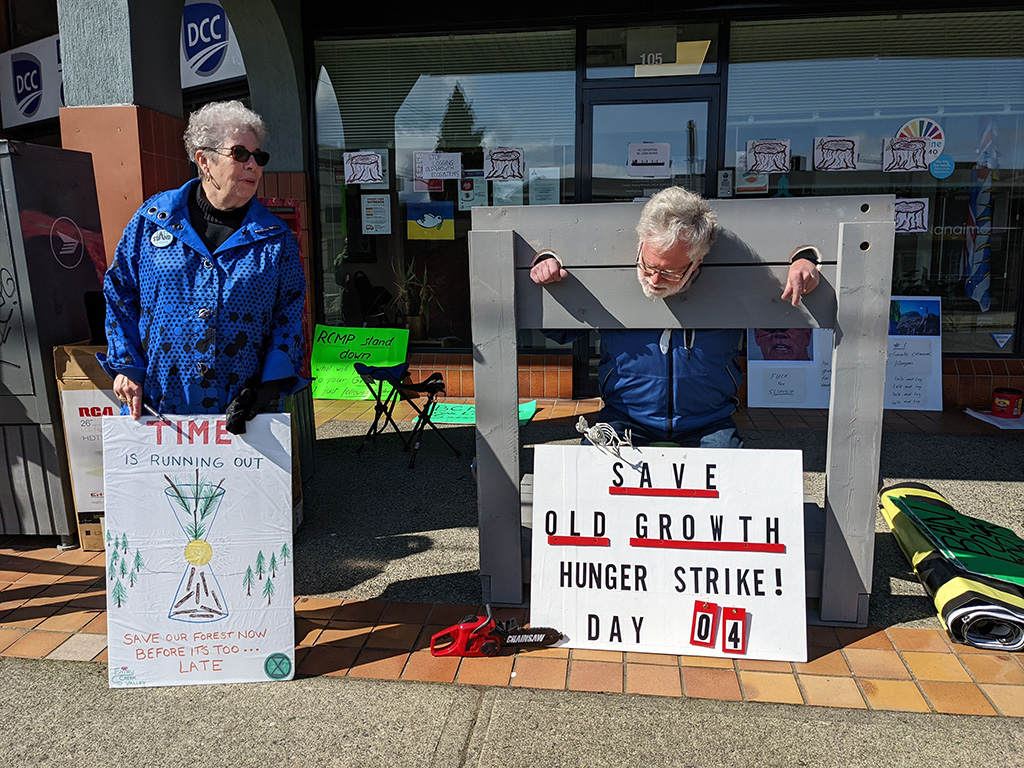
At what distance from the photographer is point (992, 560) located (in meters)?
2.97

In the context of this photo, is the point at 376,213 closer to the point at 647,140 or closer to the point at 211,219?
the point at 647,140

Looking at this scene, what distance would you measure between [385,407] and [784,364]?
3.29 m

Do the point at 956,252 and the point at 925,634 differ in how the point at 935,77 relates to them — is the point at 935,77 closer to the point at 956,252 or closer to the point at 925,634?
the point at 956,252

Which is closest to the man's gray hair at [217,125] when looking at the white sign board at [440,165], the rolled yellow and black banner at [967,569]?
the rolled yellow and black banner at [967,569]

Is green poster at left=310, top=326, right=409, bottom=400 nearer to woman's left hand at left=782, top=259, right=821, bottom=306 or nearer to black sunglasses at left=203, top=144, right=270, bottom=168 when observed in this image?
black sunglasses at left=203, top=144, right=270, bottom=168

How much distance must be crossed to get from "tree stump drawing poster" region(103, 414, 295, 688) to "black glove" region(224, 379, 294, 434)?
0.04 meters

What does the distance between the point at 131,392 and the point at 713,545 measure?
2061 millimetres

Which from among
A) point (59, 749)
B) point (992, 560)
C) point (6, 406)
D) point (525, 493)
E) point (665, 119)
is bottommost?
point (59, 749)

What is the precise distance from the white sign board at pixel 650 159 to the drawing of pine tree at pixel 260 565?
489 centimetres

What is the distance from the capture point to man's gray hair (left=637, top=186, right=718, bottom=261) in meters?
2.57

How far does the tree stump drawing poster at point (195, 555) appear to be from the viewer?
8.35 ft

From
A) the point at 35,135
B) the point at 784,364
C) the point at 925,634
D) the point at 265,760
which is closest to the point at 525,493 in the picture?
the point at 265,760

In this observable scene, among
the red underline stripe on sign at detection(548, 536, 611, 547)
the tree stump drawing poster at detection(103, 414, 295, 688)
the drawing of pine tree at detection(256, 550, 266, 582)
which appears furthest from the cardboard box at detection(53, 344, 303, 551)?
the red underline stripe on sign at detection(548, 536, 611, 547)

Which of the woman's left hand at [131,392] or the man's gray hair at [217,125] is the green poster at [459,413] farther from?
the man's gray hair at [217,125]
